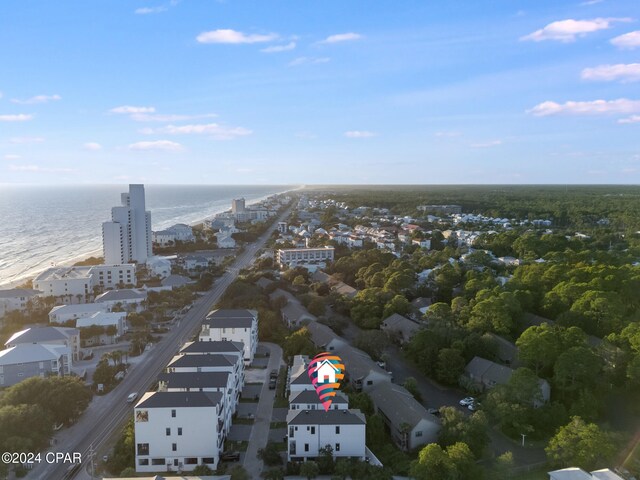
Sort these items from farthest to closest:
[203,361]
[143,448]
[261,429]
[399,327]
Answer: [399,327] → [203,361] → [261,429] → [143,448]

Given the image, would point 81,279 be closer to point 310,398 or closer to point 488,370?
point 310,398

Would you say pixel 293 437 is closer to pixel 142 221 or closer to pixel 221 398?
pixel 221 398

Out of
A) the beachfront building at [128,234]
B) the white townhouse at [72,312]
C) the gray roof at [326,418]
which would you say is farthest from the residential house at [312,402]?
the beachfront building at [128,234]

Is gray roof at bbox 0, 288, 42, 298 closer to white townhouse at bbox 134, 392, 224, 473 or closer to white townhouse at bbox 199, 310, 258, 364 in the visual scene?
white townhouse at bbox 199, 310, 258, 364

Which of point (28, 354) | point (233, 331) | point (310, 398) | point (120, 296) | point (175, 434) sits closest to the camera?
point (175, 434)

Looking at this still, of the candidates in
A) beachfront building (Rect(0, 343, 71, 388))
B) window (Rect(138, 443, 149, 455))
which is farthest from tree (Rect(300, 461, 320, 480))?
beachfront building (Rect(0, 343, 71, 388))

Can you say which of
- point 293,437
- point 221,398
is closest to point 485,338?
point 293,437

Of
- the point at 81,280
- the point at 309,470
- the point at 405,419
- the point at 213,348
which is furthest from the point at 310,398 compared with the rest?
the point at 81,280
